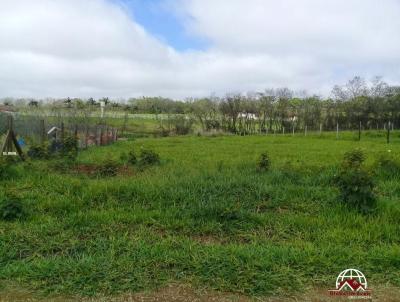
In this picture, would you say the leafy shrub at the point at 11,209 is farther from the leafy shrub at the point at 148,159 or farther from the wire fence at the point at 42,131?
the wire fence at the point at 42,131

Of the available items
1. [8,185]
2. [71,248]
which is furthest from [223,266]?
[8,185]

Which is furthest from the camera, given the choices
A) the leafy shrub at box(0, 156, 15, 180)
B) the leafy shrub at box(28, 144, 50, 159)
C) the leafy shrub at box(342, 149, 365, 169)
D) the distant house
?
the leafy shrub at box(28, 144, 50, 159)

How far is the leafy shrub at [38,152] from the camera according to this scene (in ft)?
37.1

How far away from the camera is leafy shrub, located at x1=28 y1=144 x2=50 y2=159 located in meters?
11.3

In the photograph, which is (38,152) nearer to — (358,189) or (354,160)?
(354,160)

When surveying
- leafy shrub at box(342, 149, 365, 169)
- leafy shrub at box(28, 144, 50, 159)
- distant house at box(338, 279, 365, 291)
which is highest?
leafy shrub at box(342, 149, 365, 169)

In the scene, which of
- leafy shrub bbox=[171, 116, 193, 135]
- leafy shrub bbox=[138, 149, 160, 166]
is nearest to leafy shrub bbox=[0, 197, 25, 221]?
leafy shrub bbox=[138, 149, 160, 166]

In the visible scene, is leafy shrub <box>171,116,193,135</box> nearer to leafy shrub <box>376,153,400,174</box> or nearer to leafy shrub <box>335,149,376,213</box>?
leafy shrub <box>376,153,400,174</box>

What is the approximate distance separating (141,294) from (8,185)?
517cm

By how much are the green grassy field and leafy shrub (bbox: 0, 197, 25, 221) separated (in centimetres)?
16

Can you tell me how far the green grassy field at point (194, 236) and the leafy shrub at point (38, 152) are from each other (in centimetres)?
349

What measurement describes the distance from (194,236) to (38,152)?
315 inches

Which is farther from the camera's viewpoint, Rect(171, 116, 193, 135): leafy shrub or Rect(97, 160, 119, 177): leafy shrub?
Rect(171, 116, 193, 135): leafy shrub

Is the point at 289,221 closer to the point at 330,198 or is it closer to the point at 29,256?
the point at 330,198
